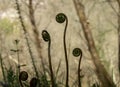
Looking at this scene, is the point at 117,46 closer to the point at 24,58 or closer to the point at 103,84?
the point at 103,84

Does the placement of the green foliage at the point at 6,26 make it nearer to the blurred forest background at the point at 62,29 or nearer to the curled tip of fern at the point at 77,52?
the blurred forest background at the point at 62,29

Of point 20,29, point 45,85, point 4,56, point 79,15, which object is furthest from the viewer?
point 79,15

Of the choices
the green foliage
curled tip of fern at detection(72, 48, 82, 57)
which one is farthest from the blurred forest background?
curled tip of fern at detection(72, 48, 82, 57)

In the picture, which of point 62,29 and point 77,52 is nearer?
point 77,52

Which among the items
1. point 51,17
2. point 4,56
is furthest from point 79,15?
point 4,56

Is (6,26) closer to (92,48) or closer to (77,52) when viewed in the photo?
(92,48)

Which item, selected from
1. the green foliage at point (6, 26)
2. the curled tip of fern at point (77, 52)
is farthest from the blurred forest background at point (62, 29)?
the curled tip of fern at point (77, 52)

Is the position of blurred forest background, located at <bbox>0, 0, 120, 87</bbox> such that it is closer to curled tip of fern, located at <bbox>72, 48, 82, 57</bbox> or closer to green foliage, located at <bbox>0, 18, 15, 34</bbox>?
green foliage, located at <bbox>0, 18, 15, 34</bbox>

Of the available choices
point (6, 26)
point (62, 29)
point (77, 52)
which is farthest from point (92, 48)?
point (77, 52)
